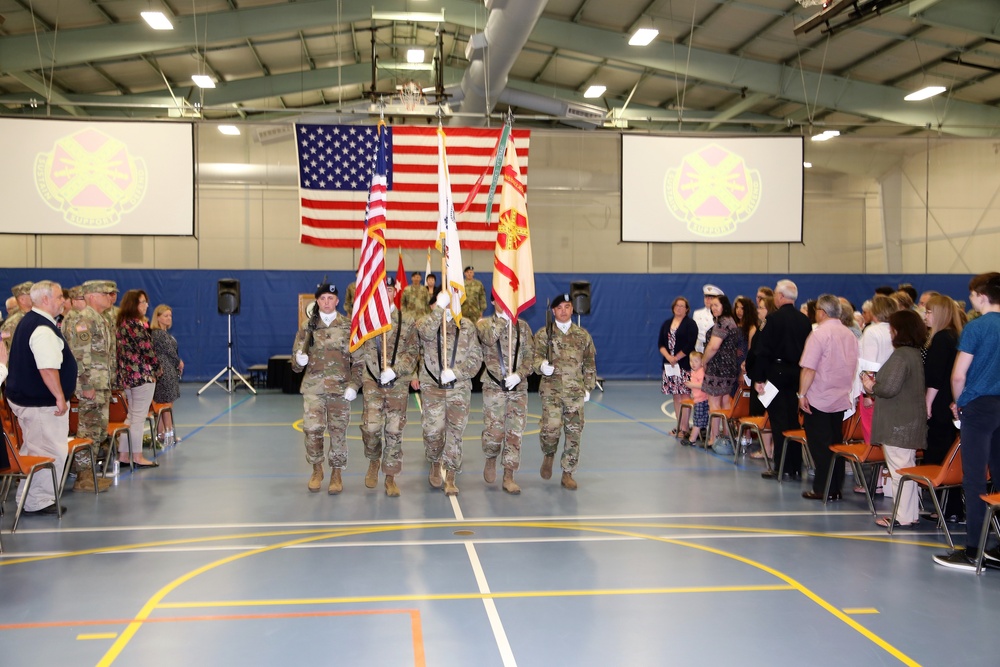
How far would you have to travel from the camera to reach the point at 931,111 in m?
17.9

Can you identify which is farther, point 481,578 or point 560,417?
point 560,417

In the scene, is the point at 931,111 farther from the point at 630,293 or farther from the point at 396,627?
the point at 396,627

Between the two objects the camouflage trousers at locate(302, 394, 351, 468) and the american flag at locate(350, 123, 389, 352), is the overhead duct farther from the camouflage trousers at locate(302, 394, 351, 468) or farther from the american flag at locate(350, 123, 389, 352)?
the camouflage trousers at locate(302, 394, 351, 468)

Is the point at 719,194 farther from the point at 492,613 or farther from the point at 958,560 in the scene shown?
the point at 492,613

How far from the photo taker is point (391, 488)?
7.60m

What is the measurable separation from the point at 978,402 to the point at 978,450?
0.32m

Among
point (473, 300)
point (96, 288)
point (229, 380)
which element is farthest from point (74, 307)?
point (229, 380)

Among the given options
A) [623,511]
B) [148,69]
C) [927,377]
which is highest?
[148,69]

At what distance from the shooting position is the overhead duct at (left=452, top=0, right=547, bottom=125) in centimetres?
1228

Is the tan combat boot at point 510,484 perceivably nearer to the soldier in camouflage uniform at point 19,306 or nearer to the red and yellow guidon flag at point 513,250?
the red and yellow guidon flag at point 513,250

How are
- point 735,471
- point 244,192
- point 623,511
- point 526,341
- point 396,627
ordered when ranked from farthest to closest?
point 244,192 < point 735,471 < point 526,341 < point 623,511 < point 396,627

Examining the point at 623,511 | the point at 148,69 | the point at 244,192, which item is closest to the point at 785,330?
the point at 623,511

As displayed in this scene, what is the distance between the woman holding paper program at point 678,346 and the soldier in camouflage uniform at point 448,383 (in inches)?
143

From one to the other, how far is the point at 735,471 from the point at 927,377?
293 centimetres
